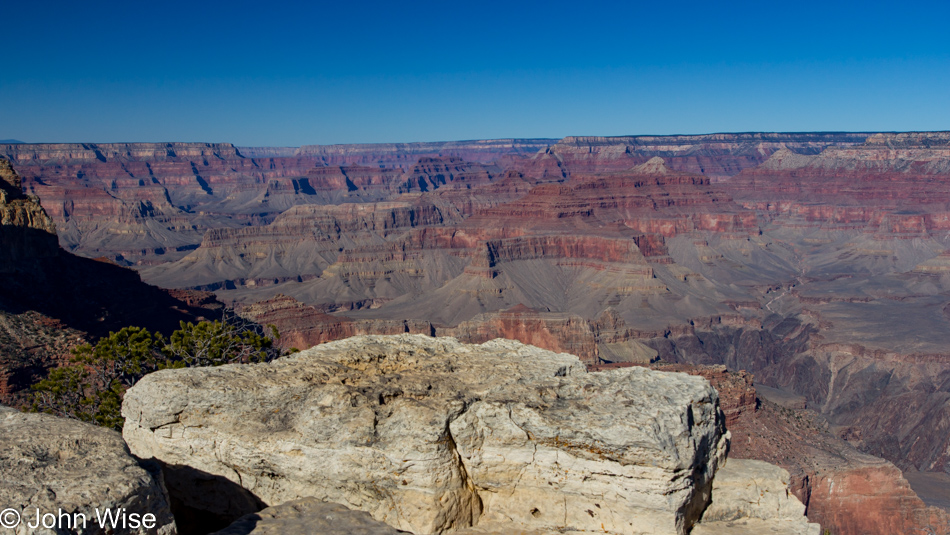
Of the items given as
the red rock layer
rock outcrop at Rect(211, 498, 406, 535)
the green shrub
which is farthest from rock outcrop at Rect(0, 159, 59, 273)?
the red rock layer

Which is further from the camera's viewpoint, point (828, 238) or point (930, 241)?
point (828, 238)

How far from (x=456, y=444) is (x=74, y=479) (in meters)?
5.46

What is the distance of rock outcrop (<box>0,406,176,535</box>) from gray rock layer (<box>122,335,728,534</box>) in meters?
1.71

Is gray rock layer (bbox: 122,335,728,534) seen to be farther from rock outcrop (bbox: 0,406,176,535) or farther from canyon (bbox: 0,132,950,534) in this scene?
canyon (bbox: 0,132,950,534)

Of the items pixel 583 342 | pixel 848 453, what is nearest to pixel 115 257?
pixel 583 342

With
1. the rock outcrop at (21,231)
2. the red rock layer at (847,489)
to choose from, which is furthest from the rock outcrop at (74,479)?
the rock outcrop at (21,231)

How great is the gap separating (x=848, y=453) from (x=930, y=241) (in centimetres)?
15956

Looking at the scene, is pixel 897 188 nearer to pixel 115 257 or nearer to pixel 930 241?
pixel 930 241

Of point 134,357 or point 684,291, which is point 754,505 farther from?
point 684,291

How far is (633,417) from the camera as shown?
36.8ft

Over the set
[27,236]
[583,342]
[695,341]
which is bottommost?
[695,341]

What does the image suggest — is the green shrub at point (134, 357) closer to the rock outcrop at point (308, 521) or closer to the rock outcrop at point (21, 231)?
the rock outcrop at point (308, 521)

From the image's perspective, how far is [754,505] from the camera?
12805 mm

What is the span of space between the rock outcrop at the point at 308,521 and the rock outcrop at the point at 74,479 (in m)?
1.37
